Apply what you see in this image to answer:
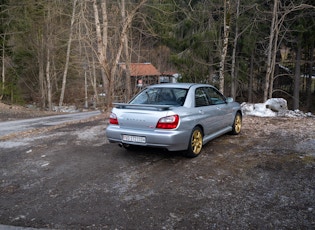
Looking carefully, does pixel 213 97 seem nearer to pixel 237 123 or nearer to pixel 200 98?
pixel 200 98

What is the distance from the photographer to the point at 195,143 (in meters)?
5.74

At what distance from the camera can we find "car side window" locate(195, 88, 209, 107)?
6.00 m

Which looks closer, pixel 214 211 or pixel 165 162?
pixel 214 211

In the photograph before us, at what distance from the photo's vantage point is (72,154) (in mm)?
6215

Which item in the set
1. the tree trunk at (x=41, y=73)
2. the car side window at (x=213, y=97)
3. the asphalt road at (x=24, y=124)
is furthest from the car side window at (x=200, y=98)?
the tree trunk at (x=41, y=73)

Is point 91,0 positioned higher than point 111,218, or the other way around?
point 91,0

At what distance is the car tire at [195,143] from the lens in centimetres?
554

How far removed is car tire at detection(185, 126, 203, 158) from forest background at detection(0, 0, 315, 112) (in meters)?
7.81

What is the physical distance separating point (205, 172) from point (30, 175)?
10.1 feet

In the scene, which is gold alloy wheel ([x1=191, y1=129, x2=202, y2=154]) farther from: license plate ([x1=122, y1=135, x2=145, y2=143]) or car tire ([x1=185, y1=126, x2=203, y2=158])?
license plate ([x1=122, y1=135, x2=145, y2=143])

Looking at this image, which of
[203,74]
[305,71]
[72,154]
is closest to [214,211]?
[72,154]

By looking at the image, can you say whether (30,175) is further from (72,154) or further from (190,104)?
(190,104)

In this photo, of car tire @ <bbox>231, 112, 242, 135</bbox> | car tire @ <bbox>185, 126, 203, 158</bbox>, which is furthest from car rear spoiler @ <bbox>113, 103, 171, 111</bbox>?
car tire @ <bbox>231, 112, 242, 135</bbox>

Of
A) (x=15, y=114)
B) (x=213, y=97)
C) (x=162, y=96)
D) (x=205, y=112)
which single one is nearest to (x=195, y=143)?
(x=205, y=112)
